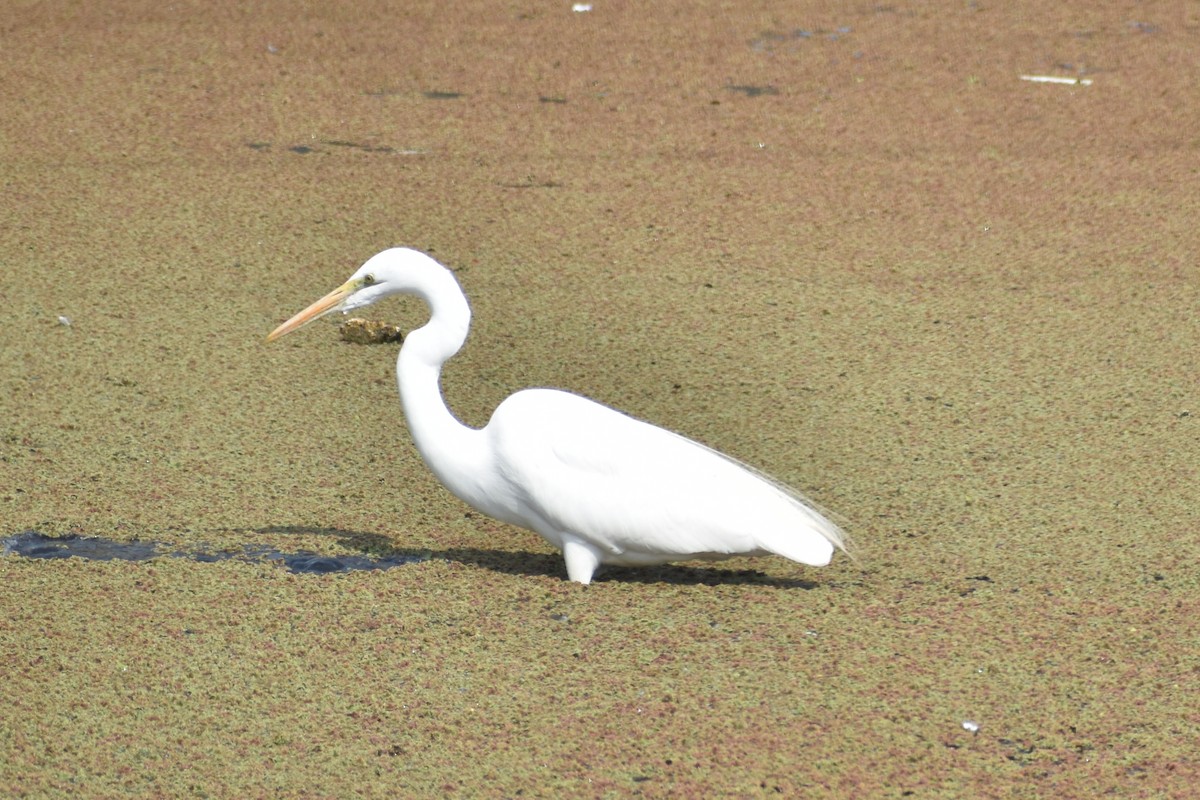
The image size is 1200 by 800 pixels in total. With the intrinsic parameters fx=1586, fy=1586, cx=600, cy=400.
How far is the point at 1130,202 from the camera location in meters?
4.33

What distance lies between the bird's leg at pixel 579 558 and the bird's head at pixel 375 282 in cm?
49

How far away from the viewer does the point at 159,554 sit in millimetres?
2520

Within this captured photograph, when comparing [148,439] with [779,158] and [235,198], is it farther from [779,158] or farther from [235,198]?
[779,158]

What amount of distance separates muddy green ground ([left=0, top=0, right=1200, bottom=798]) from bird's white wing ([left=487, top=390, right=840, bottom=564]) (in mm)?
93

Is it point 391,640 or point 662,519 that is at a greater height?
point 662,519

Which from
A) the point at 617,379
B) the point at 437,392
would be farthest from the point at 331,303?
the point at 617,379

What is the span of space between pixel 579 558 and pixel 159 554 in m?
0.67

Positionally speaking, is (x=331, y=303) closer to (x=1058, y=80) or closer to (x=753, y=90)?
(x=753, y=90)

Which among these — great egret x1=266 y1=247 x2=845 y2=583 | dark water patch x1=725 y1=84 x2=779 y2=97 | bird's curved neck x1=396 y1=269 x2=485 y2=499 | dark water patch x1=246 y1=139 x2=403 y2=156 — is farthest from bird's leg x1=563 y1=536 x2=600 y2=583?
dark water patch x1=725 y1=84 x2=779 y2=97

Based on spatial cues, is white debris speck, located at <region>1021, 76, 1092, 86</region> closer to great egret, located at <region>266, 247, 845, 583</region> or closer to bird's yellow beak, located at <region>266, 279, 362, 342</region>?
great egret, located at <region>266, 247, 845, 583</region>

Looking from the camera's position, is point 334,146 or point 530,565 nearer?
point 530,565

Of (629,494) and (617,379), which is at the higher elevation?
(617,379)

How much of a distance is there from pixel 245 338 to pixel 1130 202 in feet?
7.95

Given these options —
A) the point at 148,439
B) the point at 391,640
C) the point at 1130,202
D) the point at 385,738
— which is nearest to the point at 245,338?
the point at 148,439
